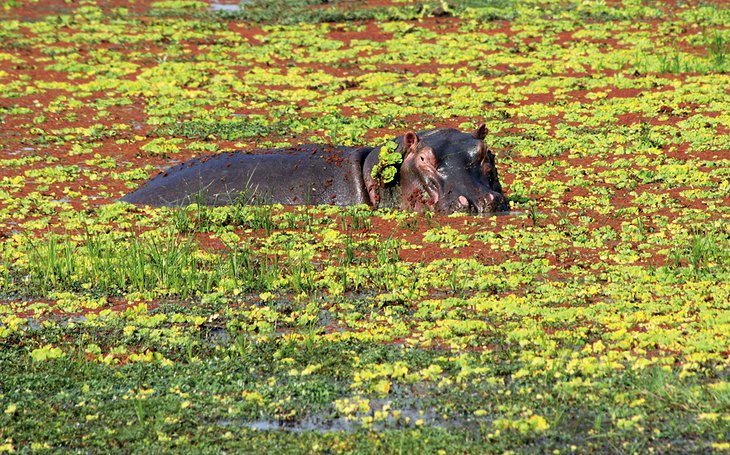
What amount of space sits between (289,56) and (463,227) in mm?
8364

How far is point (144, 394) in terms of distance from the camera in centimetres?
653

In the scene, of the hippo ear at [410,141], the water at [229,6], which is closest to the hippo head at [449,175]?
the hippo ear at [410,141]

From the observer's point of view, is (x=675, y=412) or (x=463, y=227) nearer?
(x=675, y=412)

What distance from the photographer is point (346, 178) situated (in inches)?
436

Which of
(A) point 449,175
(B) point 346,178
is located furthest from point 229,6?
(A) point 449,175

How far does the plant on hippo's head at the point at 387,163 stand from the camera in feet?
35.2

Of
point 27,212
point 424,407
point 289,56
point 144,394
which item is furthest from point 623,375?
point 289,56

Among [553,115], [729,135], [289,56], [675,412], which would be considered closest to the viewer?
[675,412]

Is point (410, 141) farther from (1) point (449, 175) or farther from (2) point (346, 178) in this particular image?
(2) point (346, 178)

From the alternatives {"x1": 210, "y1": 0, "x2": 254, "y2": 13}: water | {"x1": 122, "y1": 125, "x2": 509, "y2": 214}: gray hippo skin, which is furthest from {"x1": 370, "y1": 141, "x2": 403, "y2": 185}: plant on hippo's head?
{"x1": 210, "y1": 0, "x2": 254, "y2": 13}: water

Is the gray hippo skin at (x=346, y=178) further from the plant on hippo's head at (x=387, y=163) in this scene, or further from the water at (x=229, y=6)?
the water at (x=229, y=6)

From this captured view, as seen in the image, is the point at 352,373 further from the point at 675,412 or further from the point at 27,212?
the point at 27,212

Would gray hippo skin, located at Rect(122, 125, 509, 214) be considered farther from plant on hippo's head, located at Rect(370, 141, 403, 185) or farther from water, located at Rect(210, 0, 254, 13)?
water, located at Rect(210, 0, 254, 13)

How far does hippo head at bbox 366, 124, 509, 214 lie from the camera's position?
10344 mm
